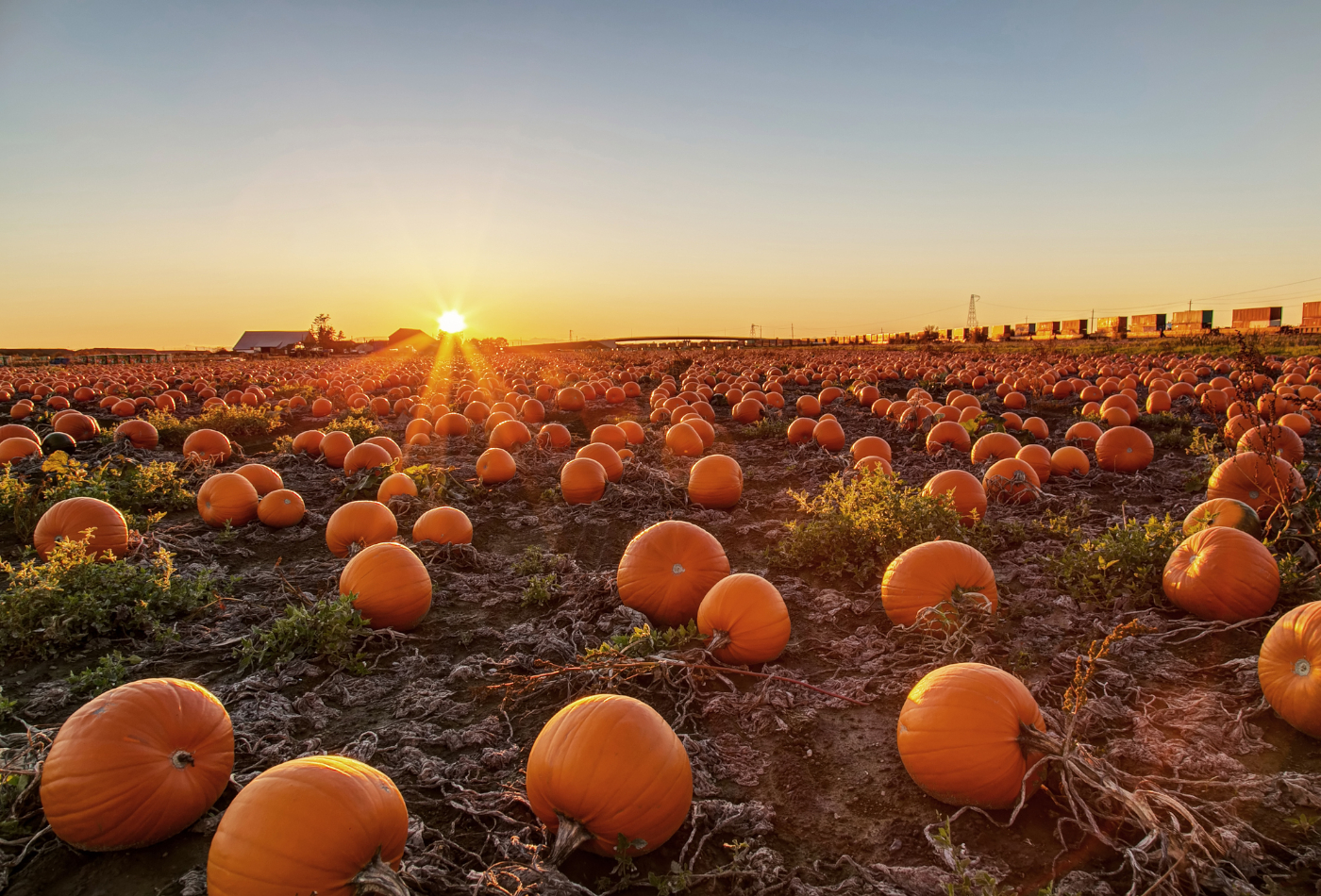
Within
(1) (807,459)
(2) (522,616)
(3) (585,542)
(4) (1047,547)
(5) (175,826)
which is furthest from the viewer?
(1) (807,459)

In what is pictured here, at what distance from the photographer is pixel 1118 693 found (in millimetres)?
4168

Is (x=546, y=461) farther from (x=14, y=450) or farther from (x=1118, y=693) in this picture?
(x=1118, y=693)

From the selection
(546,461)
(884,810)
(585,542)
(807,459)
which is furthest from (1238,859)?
(546,461)

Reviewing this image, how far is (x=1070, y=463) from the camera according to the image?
941cm

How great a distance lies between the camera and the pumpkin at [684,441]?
11.4 m

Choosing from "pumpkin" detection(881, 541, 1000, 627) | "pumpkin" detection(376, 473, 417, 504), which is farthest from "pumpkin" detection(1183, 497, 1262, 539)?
"pumpkin" detection(376, 473, 417, 504)

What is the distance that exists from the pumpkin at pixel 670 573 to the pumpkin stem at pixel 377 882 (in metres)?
2.91

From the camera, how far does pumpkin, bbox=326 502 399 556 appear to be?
6.93 metres

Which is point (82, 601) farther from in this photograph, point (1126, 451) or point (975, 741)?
point (1126, 451)

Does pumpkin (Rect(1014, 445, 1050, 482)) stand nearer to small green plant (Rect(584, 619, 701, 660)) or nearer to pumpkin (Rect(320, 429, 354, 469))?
small green plant (Rect(584, 619, 701, 660))

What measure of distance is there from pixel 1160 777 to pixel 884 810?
1273 mm

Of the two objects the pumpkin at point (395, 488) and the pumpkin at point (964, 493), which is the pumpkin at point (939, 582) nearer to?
the pumpkin at point (964, 493)

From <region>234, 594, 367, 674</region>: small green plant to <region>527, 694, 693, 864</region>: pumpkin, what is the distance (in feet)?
7.64

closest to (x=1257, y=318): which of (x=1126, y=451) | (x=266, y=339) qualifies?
(x=1126, y=451)
